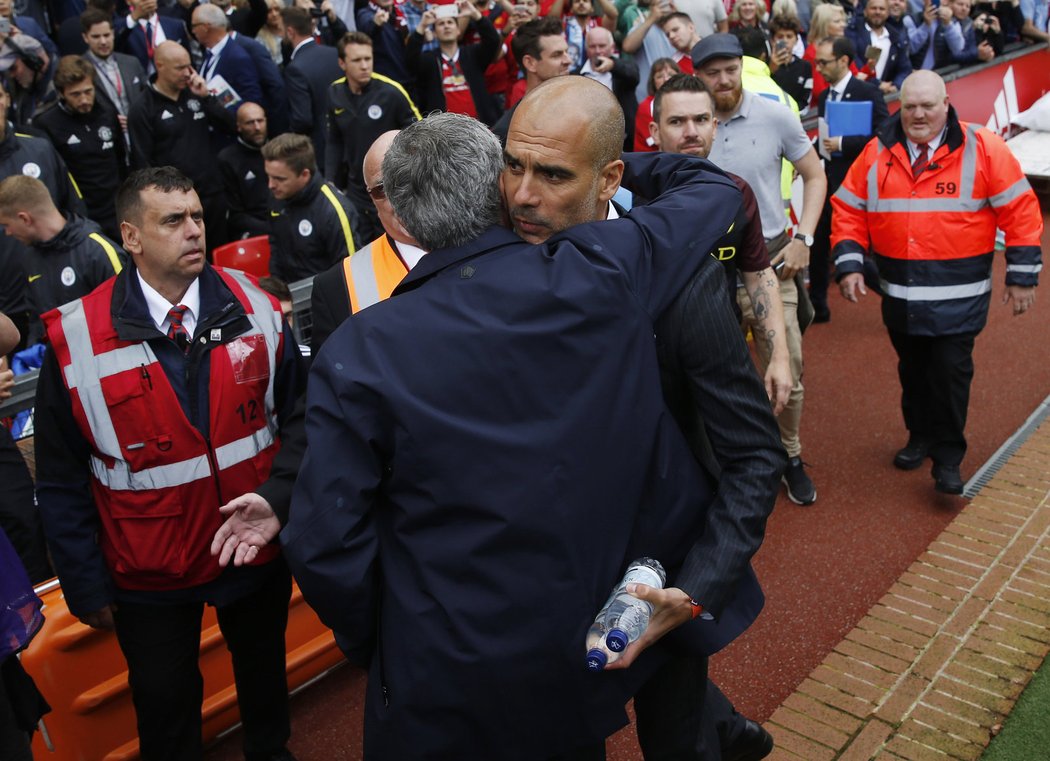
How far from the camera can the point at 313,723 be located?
167 inches

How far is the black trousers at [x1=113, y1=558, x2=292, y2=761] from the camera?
345 cm

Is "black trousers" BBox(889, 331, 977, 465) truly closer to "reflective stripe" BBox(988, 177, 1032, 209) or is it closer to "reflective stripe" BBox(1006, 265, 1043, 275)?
"reflective stripe" BBox(1006, 265, 1043, 275)

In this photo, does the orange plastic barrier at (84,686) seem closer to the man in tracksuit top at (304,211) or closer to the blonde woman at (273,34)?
the man in tracksuit top at (304,211)

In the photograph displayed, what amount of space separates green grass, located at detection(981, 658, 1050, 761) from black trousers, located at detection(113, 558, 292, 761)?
2.54 m

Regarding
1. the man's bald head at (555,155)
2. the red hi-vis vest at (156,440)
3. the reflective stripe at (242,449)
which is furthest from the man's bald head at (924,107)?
the reflective stripe at (242,449)

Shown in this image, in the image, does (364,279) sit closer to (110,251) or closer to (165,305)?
(165,305)

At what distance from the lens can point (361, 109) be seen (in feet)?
26.1

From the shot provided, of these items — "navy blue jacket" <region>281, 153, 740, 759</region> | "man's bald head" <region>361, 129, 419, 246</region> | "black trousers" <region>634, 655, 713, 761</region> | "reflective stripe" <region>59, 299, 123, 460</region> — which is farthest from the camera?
"reflective stripe" <region>59, 299, 123, 460</region>

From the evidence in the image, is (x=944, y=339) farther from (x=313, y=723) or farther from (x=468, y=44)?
(x=468, y=44)

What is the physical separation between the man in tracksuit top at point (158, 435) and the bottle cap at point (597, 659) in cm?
163

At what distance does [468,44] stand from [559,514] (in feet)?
25.0

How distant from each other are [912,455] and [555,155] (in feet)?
14.0

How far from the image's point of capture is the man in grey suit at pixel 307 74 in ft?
29.2

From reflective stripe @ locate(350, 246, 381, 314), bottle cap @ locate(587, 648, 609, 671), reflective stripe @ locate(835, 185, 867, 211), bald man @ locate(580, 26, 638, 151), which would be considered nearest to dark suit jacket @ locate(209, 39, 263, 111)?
bald man @ locate(580, 26, 638, 151)
